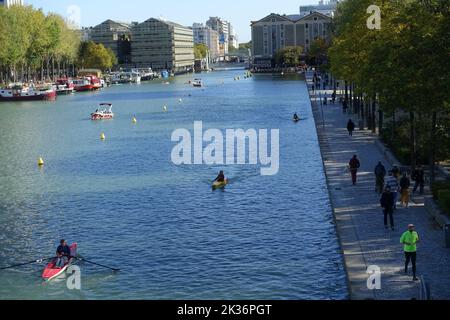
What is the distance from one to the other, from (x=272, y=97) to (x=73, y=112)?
33484 mm

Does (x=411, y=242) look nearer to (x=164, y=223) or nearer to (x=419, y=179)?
(x=419, y=179)

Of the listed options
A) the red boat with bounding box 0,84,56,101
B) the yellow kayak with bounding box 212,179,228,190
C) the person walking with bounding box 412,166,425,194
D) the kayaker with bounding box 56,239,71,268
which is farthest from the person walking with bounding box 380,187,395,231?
the red boat with bounding box 0,84,56,101

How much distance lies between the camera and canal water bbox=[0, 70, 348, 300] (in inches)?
1012

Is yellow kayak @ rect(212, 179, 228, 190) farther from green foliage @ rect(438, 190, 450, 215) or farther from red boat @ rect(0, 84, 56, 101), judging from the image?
red boat @ rect(0, 84, 56, 101)

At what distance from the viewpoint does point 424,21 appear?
35.7 meters

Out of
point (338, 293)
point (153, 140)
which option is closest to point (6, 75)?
point (153, 140)

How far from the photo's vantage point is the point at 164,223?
34.5 m

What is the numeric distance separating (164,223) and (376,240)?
35.8 feet

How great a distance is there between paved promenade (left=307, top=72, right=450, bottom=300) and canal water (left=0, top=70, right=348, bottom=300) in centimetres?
85

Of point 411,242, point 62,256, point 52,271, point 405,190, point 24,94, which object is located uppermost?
point 24,94

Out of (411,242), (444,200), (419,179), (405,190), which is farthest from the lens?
(419,179)

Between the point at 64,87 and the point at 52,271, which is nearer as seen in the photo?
the point at 52,271

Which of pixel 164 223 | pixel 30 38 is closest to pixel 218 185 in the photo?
pixel 164 223

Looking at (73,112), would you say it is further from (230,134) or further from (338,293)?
(338,293)
